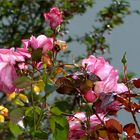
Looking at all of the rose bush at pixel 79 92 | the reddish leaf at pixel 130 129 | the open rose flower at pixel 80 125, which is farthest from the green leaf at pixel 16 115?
the reddish leaf at pixel 130 129

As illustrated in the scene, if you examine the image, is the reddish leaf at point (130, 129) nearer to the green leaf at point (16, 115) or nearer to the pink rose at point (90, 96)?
the pink rose at point (90, 96)

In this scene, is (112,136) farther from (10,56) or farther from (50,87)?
(10,56)

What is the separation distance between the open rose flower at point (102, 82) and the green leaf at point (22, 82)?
Answer: 0.38ft

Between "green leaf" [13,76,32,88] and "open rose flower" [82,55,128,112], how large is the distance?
0.12m

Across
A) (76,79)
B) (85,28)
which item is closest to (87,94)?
(76,79)

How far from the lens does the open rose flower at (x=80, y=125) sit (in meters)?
1.03

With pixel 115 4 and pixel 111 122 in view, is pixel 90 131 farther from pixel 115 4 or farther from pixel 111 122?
pixel 115 4

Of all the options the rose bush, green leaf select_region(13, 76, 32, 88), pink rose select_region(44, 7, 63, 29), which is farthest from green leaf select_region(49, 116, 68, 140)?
pink rose select_region(44, 7, 63, 29)

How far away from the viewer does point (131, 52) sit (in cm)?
838

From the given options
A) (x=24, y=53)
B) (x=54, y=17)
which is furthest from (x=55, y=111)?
(x=54, y=17)

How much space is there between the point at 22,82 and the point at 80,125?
15cm

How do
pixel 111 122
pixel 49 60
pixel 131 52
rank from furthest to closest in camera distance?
pixel 131 52, pixel 49 60, pixel 111 122

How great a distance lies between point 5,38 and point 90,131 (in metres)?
4.92

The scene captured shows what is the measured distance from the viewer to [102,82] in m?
1.01
